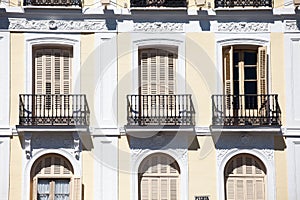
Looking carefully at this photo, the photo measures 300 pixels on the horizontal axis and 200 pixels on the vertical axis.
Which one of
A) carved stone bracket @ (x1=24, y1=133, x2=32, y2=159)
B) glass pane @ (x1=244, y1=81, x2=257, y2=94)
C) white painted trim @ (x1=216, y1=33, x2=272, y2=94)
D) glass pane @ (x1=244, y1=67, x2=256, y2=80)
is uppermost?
white painted trim @ (x1=216, y1=33, x2=272, y2=94)

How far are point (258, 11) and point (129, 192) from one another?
22.8 feet

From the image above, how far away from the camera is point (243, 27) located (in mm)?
24000

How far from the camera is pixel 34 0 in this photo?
78.6 ft

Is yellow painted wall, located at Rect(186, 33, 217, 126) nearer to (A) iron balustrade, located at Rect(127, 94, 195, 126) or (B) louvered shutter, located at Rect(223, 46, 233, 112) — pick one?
(A) iron balustrade, located at Rect(127, 94, 195, 126)

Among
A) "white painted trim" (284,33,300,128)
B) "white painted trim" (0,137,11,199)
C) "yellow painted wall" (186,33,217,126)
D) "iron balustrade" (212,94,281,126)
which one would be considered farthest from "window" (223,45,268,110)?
"white painted trim" (0,137,11,199)

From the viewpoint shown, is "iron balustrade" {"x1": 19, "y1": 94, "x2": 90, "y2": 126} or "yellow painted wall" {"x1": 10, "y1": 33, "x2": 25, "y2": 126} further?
"yellow painted wall" {"x1": 10, "y1": 33, "x2": 25, "y2": 126}

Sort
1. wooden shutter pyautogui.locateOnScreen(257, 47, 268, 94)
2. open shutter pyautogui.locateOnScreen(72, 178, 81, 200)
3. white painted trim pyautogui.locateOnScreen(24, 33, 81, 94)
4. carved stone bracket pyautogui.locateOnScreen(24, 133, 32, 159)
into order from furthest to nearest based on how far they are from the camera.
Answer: wooden shutter pyautogui.locateOnScreen(257, 47, 268, 94) → white painted trim pyautogui.locateOnScreen(24, 33, 81, 94) → carved stone bracket pyautogui.locateOnScreen(24, 133, 32, 159) → open shutter pyautogui.locateOnScreen(72, 178, 81, 200)

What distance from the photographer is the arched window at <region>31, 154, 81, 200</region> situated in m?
23.2

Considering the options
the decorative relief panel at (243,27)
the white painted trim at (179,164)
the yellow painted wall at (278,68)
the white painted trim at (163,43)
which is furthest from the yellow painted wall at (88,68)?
the yellow painted wall at (278,68)

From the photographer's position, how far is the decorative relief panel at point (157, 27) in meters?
23.9

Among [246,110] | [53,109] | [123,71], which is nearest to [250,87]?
[246,110]

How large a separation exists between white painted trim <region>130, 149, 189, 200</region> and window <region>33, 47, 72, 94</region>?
121 inches

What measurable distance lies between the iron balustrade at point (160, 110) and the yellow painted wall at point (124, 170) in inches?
27.9

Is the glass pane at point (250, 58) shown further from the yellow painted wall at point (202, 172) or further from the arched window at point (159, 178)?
the arched window at point (159, 178)
